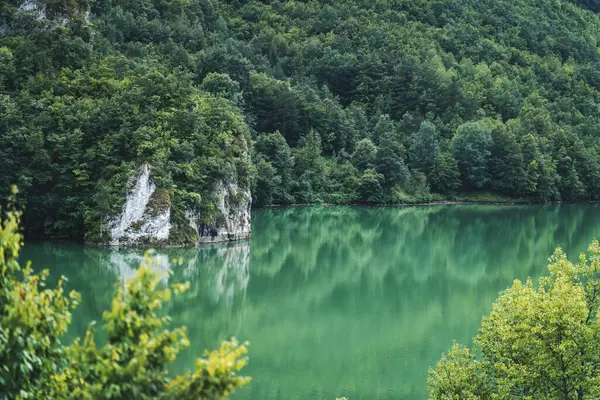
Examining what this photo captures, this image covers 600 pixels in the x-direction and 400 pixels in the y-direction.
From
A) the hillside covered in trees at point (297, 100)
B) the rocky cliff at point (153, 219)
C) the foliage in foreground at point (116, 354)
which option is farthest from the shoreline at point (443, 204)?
the foliage in foreground at point (116, 354)

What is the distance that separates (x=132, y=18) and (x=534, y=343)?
268 feet

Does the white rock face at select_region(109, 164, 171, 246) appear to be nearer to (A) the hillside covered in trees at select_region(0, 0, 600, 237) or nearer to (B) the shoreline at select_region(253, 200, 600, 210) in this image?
(A) the hillside covered in trees at select_region(0, 0, 600, 237)

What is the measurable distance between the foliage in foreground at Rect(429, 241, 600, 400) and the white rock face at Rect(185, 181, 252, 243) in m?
34.6

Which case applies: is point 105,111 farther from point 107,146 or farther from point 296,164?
point 296,164

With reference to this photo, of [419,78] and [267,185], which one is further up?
[419,78]

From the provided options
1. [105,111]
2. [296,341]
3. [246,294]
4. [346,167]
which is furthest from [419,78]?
[296,341]

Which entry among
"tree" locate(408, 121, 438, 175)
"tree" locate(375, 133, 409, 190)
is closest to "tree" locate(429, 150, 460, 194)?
"tree" locate(408, 121, 438, 175)

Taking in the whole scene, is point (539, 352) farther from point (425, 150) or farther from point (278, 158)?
point (425, 150)

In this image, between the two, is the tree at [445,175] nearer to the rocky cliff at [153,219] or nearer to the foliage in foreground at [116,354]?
the rocky cliff at [153,219]

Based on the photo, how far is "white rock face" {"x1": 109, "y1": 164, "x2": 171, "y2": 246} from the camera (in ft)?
157

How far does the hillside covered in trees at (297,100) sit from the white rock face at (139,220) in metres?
0.77

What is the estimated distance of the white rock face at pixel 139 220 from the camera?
157 feet

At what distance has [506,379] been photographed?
16719 mm

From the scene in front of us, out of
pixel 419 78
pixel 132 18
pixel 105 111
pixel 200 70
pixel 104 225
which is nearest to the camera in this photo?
pixel 104 225
